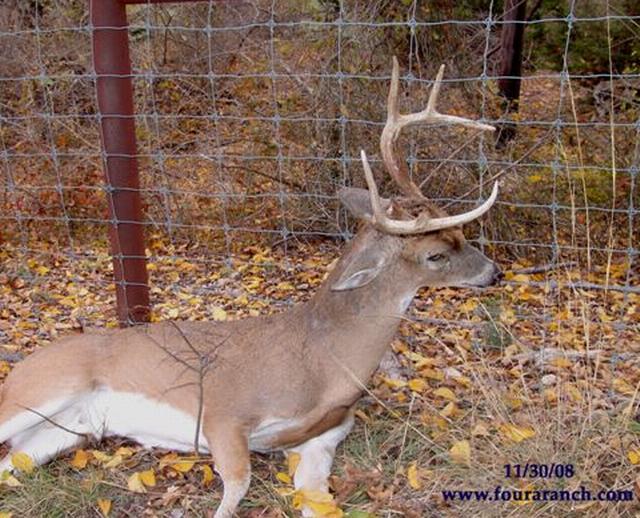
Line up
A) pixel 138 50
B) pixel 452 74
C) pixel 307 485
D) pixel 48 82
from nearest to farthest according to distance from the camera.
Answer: pixel 307 485 → pixel 452 74 → pixel 48 82 → pixel 138 50

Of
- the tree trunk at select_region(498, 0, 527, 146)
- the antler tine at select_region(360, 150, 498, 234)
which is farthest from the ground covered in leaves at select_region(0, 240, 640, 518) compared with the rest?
the tree trunk at select_region(498, 0, 527, 146)

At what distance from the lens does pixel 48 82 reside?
7.89 metres

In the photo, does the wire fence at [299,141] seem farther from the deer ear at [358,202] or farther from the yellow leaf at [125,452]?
the yellow leaf at [125,452]

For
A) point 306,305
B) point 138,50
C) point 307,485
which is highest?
point 138,50

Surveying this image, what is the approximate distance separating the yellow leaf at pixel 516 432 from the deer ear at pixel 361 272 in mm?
863

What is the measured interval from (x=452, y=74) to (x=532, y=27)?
4.03 metres

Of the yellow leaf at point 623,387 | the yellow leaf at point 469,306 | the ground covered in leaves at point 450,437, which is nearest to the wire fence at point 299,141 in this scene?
the yellow leaf at point 469,306

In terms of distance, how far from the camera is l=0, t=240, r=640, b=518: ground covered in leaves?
355cm

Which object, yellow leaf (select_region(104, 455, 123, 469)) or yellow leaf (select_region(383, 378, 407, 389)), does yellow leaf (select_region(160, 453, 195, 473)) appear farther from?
yellow leaf (select_region(383, 378, 407, 389))

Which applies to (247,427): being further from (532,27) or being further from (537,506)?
(532,27)

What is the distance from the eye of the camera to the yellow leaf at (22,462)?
154 inches

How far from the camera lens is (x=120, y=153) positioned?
467 centimetres

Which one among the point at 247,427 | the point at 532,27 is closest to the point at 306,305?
the point at 247,427

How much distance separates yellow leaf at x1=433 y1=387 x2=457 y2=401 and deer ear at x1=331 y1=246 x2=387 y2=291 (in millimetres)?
910
